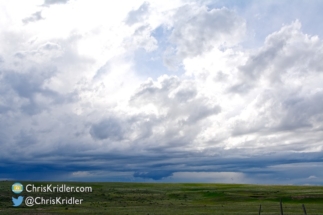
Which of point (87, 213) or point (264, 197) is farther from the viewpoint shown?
point (264, 197)

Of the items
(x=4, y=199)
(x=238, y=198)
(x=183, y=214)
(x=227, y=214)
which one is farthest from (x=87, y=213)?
(x=238, y=198)

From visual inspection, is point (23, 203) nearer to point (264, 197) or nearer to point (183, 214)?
point (183, 214)

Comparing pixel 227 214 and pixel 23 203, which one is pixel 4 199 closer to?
pixel 23 203

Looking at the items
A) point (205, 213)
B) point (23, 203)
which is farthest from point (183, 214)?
point (23, 203)

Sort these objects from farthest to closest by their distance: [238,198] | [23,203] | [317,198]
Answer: [238,198]
[317,198]
[23,203]

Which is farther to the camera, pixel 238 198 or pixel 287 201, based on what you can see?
pixel 238 198

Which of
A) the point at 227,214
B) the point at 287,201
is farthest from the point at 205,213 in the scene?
the point at 287,201

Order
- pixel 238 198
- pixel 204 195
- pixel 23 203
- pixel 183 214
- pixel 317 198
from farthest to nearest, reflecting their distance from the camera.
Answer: pixel 204 195
pixel 238 198
pixel 317 198
pixel 23 203
pixel 183 214

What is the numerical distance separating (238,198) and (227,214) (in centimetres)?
3859

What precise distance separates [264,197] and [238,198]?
7.45 meters

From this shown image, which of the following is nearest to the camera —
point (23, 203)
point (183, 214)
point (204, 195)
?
point (183, 214)

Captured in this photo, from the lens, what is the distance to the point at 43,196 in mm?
94812

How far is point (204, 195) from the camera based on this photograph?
379 ft

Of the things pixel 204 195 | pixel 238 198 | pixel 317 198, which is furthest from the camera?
pixel 204 195
